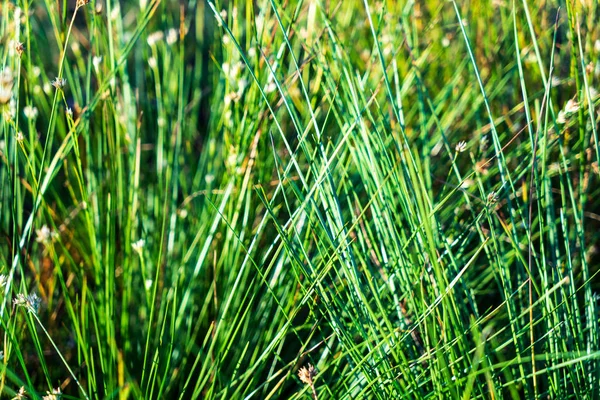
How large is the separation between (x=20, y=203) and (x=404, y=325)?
77 centimetres

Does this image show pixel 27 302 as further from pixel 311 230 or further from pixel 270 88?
pixel 270 88

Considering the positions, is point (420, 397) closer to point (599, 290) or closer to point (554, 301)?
point (554, 301)

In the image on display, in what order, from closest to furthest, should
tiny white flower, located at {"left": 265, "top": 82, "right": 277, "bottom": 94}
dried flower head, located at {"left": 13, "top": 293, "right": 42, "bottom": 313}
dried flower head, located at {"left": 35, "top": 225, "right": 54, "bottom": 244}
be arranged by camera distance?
dried flower head, located at {"left": 13, "top": 293, "right": 42, "bottom": 313} → dried flower head, located at {"left": 35, "top": 225, "right": 54, "bottom": 244} → tiny white flower, located at {"left": 265, "top": 82, "right": 277, "bottom": 94}

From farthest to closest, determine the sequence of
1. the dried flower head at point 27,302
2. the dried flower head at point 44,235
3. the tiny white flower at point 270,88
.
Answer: the tiny white flower at point 270,88
the dried flower head at point 44,235
the dried flower head at point 27,302

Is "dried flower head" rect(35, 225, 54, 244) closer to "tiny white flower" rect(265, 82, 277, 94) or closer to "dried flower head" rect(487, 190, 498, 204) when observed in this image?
"tiny white flower" rect(265, 82, 277, 94)

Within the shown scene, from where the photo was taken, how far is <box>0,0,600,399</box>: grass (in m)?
0.81

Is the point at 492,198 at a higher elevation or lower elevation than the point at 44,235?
higher

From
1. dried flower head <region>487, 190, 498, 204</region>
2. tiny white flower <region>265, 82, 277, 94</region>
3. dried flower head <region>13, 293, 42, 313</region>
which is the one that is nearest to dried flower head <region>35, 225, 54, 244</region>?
dried flower head <region>13, 293, 42, 313</region>

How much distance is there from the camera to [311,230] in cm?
100

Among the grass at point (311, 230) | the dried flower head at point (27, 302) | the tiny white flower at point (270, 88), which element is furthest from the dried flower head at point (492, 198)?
the dried flower head at point (27, 302)

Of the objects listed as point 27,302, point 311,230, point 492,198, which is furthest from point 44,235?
point 492,198

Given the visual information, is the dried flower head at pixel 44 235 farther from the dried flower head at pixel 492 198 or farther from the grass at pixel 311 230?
the dried flower head at pixel 492 198

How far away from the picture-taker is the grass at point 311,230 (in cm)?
81

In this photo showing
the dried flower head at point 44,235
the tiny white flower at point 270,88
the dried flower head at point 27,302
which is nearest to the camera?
Answer: the dried flower head at point 27,302
